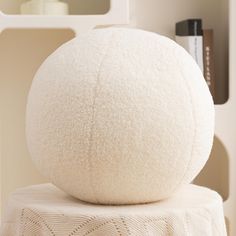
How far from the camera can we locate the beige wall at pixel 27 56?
1489 millimetres

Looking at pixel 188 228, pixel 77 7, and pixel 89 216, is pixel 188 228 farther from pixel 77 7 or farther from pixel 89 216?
pixel 77 7

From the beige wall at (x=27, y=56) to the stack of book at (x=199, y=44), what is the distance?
0.09m

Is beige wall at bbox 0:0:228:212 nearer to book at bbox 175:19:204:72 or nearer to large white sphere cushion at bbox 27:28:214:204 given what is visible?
book at bbox 175:19:204:72

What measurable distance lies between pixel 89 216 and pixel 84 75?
18 centimetres

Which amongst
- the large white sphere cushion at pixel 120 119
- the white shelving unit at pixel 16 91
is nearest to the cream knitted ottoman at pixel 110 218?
the large white sphere cushion at pixel 120 119

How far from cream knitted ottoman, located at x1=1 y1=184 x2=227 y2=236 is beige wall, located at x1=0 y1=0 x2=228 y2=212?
696 millimetres

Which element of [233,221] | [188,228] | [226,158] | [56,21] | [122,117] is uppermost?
[56,21]

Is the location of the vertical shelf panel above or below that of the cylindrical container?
below

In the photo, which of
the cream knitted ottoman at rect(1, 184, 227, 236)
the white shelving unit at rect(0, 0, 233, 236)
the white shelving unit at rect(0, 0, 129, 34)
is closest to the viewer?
the cream knitted ottoman at rect(1, 184, 227, 236)

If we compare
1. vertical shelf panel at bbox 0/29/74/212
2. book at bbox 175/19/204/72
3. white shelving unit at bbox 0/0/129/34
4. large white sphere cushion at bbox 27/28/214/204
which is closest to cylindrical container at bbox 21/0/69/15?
white shelving unit at bbox 0/0/129/34

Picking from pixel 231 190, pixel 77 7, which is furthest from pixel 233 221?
pixel 77 7

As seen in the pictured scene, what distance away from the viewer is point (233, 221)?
140 centimetres

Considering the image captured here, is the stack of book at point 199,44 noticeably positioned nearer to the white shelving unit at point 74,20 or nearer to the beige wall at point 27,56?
the beige wall at point 27,56

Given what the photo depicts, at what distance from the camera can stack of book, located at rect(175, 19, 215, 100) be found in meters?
1.40
